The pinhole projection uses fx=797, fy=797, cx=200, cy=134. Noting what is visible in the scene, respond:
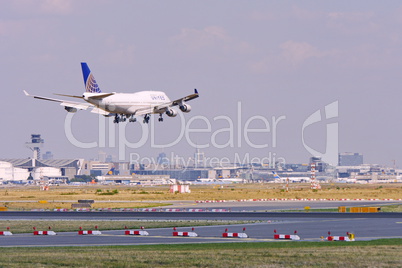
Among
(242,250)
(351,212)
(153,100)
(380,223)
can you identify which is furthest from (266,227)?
(153,100)

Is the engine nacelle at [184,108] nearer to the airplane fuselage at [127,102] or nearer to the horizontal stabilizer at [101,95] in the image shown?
the airplane fuselage at [127,102]

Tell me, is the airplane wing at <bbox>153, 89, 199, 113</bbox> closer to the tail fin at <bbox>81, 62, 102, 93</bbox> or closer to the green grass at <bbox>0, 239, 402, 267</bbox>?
the tail fin at <bbox>81, 62, 102, 93</bbox>

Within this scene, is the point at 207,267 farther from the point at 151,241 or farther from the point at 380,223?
the point at 380,223

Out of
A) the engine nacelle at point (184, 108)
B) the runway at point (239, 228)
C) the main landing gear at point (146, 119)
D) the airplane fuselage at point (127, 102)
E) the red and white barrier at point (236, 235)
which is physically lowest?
the runway at point (239, 228)

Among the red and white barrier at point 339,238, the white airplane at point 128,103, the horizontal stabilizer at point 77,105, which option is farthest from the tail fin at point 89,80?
the red and white barrier at point 339,238

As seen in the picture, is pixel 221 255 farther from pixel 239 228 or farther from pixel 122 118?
pixel 122 118

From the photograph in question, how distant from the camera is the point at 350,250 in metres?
44.2

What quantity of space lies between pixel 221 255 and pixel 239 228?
21998 millimetres

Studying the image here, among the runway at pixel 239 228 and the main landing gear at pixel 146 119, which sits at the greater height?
the main landing gear at pixel 146 119

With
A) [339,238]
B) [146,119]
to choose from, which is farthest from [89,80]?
[339,238]

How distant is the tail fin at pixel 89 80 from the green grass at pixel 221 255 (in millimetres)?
62231

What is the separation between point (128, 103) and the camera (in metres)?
107

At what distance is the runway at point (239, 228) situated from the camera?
5277 centimetres

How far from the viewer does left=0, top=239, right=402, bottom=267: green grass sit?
1496 inches
